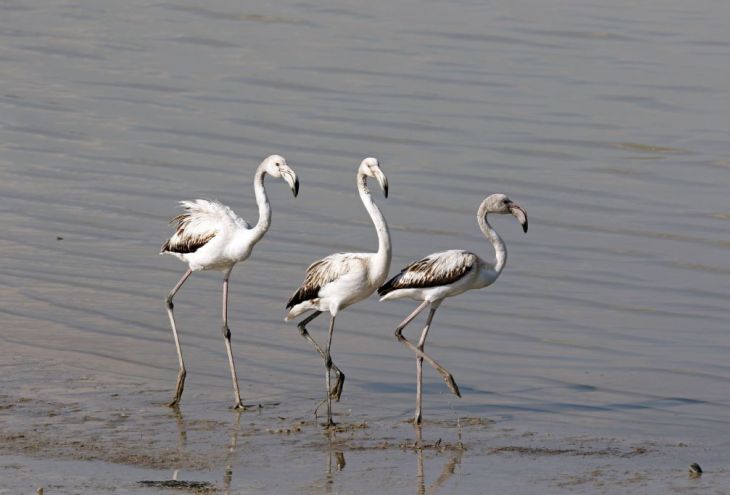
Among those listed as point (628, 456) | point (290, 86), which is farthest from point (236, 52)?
point (628, 456)

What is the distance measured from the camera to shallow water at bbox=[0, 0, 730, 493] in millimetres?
9680

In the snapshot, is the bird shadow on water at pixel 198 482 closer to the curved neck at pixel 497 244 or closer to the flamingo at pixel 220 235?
the flamingo at pixel 220 235

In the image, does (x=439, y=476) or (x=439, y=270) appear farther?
(x=439, y=270)

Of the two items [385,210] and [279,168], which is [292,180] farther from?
[385,210]

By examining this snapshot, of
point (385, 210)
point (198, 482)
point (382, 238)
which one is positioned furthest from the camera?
point (385, 210)

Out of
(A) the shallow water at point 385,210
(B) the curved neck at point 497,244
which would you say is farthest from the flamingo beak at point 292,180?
(A) the shallow water at point 385,210

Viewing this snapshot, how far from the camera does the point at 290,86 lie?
19.5m

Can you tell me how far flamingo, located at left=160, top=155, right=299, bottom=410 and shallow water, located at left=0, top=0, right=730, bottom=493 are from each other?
70 cm

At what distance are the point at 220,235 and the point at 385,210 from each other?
4.37 metres

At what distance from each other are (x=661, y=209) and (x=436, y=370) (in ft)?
16.3

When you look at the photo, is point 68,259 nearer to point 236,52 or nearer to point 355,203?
point 355,203

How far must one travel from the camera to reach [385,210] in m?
14.5

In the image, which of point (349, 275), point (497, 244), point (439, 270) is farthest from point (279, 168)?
point (497, 244)

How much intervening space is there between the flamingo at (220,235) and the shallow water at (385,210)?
0.70 m
